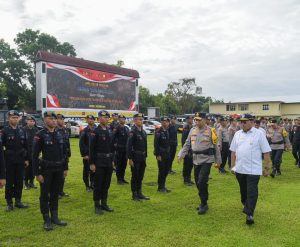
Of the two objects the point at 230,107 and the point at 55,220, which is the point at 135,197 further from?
the point at 230,107

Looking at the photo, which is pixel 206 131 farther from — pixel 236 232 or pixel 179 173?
pixel 179 173

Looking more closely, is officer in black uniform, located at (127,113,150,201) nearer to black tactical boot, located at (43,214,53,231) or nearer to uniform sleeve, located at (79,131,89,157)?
uniform sleeve, located at (79,131,89,157)

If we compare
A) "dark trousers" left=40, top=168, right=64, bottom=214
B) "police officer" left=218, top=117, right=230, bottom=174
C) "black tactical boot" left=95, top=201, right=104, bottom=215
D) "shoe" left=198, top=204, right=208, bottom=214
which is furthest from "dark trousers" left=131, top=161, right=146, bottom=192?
"police officer" left=218, top=117, right=230, bottom=174

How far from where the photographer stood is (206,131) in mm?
6820

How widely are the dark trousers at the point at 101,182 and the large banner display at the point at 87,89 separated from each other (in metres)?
24.2

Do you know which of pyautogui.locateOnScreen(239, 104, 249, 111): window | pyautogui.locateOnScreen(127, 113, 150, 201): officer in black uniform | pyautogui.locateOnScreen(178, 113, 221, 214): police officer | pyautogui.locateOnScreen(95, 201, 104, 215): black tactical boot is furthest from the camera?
pyautogui.locateOnScreen(239, 104, 249, 111): window

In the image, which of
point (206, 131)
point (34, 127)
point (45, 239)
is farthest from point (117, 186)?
point (45, 239)

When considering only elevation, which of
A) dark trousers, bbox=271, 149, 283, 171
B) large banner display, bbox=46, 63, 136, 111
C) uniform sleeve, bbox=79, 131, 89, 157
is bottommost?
dark trousers, bbox=271, 149, 283, 171

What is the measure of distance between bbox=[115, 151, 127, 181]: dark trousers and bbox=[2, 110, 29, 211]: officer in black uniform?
3.33 meters

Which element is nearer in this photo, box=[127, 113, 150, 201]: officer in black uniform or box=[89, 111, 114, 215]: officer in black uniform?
box=[89, 111, 114, 215]: officer in black uniform

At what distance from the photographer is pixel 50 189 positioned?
5.89m

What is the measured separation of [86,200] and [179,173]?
15.1ft

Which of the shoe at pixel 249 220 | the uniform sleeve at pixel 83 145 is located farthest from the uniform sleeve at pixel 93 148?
the shoe at pixel 249 220

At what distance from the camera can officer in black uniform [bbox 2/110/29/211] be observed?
22.4ft
